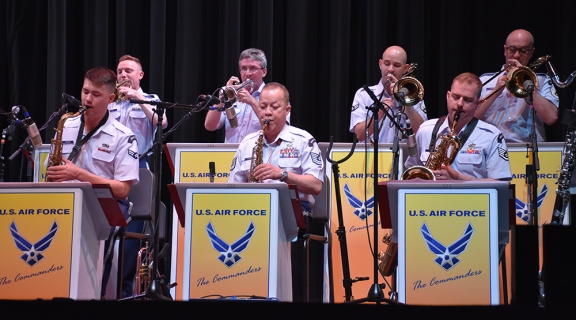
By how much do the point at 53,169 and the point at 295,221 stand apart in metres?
1.48

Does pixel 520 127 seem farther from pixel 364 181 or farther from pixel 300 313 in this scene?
pixel 300 313

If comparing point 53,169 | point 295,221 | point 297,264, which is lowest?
point 297,264

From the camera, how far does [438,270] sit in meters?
4.35

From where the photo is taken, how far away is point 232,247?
4473 mm

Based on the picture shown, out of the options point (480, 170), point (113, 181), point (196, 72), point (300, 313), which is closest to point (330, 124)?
point (196, 72)

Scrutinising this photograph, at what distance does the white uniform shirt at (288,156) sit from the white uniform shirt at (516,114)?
1.54 m

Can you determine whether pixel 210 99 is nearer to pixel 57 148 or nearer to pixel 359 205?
pixel 57 148

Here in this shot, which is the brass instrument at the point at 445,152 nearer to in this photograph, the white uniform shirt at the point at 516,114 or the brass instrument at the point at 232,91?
the white uniform shirt at the point at 516,114

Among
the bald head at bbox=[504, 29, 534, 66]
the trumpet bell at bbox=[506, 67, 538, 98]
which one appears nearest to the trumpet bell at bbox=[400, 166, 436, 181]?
the trumpet bell at bbox=[506, 67, 538, 98]

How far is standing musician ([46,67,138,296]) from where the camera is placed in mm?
5039

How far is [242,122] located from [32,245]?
236 centimetres

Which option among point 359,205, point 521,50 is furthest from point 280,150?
point 521,50

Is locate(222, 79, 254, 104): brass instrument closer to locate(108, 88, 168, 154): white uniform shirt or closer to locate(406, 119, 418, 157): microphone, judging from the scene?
locate(108, 88, 168, 154): white uniform shirt

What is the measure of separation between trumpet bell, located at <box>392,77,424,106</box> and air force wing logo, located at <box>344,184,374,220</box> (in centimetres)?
72
